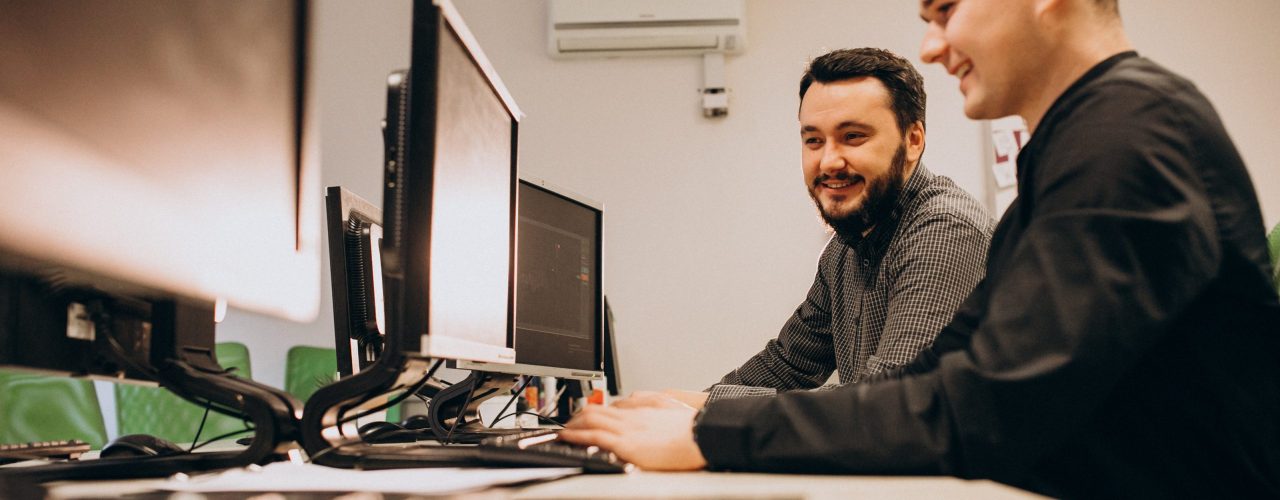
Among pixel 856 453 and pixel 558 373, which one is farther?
pixel 558 373

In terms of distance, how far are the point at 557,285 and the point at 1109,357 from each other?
1107 millimetres

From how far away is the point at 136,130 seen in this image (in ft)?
2.41

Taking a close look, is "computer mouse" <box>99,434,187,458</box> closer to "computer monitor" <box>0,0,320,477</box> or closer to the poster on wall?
"computer monitor" <box>0,0,320,477</box>

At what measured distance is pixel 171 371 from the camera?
2.99 ft

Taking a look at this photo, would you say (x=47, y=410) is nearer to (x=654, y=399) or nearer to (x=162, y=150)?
(x=654, y=399)

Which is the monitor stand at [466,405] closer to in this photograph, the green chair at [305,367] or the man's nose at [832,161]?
the man's nose at [832,161]

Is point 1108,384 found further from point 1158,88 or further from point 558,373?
point 558,373

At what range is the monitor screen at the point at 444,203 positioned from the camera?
0.83 metres

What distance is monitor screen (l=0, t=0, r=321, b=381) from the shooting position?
25.0 inches

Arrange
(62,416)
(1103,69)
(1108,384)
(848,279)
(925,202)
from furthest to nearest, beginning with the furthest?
1. (62,416)
2. (848,279)
3. (925,202)
4. (1103,69)
5. (1108,384)

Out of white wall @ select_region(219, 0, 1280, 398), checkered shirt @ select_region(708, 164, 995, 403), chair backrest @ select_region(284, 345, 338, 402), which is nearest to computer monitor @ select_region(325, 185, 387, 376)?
checkered shirt @ select_region(708, 164, 995, 403)

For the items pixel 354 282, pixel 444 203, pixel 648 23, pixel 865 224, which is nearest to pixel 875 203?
pixel 865 224

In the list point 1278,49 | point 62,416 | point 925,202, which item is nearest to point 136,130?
point 925,202

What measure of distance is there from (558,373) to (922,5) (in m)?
0.91
